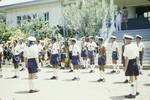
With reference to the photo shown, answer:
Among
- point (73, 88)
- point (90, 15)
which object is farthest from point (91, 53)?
point (90, 15)

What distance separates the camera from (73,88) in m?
15.6

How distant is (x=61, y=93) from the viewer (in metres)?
14.5

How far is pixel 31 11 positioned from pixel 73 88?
2313cm

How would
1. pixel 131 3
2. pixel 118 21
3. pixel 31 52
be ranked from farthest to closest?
pixel 131 3, pixel 118 21, pixel 31 52

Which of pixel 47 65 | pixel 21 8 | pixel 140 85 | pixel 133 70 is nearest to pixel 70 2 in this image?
pixel 21 8

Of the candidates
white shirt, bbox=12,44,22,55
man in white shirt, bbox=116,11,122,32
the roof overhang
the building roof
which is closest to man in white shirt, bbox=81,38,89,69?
white shirt, bbox=12,44,22,55

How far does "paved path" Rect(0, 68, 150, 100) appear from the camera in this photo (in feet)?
44.9

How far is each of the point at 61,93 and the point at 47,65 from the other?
37.9 feet

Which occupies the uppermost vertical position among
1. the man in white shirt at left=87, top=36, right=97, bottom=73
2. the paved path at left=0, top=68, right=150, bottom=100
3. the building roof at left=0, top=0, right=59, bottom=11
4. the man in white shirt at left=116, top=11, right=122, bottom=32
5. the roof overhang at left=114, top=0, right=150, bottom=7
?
the building roof at left=0, top=0, right=59, bottom=11

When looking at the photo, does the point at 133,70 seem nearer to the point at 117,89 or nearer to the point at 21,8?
the point at 117,89

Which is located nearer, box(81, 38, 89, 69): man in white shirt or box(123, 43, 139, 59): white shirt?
box(123, 43, 139, 59): white shirt

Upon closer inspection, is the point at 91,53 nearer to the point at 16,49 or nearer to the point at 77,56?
the point at 77,56

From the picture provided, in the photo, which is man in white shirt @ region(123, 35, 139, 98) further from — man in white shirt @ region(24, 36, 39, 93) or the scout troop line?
man in white shirt @ region(24, 36, 39, 93)

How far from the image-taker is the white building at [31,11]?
117 feet
